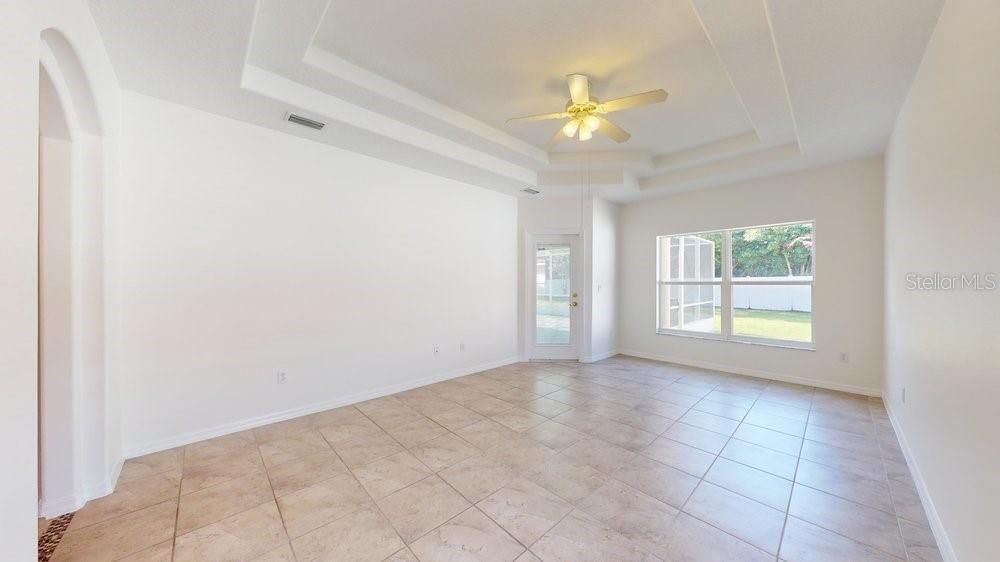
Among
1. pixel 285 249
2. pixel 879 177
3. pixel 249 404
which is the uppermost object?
pixel 879 177

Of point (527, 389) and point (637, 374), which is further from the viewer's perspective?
point (637, 374)

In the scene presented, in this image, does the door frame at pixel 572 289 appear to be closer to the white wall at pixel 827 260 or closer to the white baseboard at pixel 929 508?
the white wall at pixel 827 260

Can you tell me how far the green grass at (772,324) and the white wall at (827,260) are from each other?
161mm

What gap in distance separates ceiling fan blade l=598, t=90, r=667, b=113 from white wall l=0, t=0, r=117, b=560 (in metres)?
2.84

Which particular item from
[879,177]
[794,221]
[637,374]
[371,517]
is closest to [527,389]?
[637,374]

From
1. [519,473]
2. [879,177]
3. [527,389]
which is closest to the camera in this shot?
[519,473]

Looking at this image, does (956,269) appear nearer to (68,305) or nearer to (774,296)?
(774,296)

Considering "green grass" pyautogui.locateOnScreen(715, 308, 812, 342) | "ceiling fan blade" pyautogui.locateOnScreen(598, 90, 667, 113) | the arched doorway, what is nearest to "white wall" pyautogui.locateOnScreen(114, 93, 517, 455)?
the arched doorway

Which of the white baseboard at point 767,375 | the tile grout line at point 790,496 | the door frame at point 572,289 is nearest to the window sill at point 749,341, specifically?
the white baseboard at point 767,375

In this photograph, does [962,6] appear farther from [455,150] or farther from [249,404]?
[249,404]

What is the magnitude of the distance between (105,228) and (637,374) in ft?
17.7

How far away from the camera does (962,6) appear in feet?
5.52

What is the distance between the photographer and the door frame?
587cm

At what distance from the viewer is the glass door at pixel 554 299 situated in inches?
234
